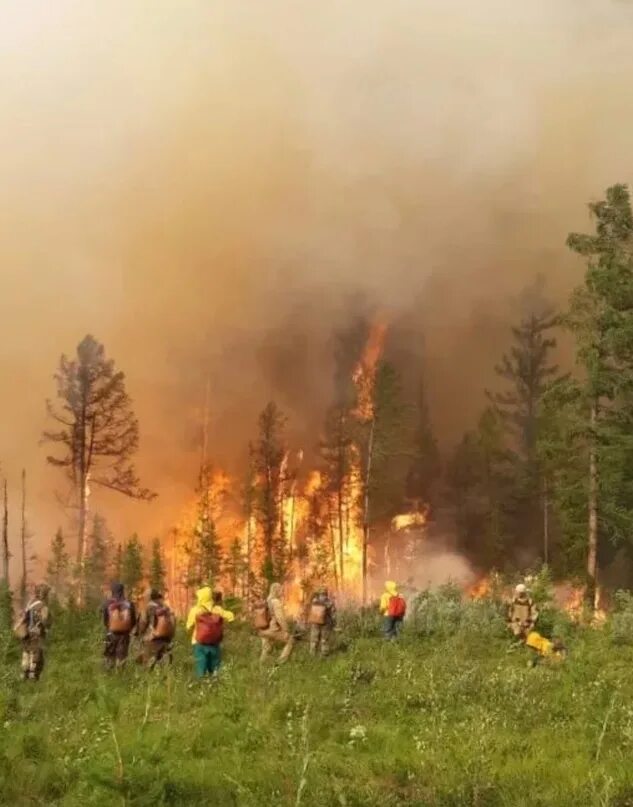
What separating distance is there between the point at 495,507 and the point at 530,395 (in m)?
12.0

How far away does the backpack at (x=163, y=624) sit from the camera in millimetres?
15391

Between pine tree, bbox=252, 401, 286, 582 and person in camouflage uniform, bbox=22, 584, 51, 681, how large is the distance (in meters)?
35.9

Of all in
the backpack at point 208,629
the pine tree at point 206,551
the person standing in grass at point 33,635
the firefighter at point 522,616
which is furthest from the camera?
the pine tree at point 206,551

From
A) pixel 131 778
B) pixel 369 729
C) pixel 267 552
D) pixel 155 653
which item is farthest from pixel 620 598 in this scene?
pixel 267 552

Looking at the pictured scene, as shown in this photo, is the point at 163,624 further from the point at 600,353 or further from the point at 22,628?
the point at 600,353

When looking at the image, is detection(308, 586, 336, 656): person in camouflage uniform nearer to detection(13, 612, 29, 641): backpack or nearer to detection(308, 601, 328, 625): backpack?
detection(308, 601, 328, 625): backpack

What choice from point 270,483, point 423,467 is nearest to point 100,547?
point 270,483

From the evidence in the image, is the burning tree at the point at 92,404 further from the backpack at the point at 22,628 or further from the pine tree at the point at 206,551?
the backpack at the point at 22,628

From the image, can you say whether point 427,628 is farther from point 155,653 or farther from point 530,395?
point 530,395

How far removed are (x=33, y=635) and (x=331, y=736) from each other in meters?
7.91

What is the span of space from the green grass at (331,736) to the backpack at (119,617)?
1040 mm

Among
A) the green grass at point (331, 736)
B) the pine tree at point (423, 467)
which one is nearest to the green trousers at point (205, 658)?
the green grass at point (331, 736)

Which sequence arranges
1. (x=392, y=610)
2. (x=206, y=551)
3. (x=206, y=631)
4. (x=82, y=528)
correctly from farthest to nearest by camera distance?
(x=206, y=551) → (x=82, y=528) → (x=392, y=610) → (x=206, y=631)

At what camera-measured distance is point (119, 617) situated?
1619cm
